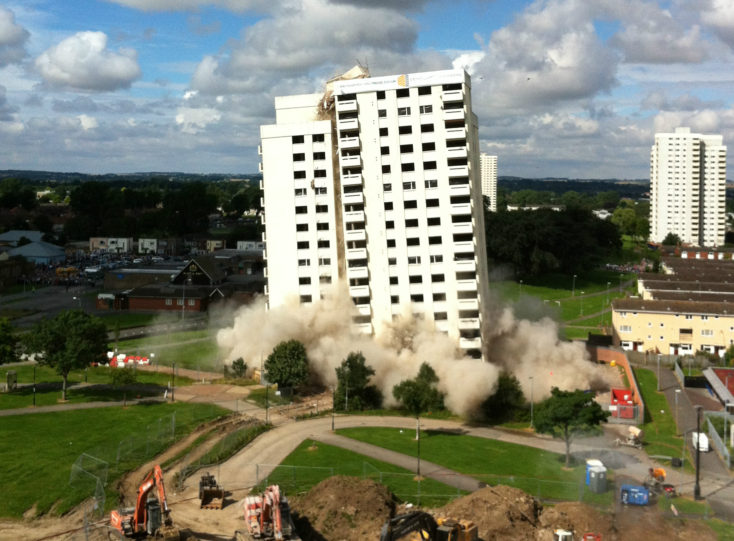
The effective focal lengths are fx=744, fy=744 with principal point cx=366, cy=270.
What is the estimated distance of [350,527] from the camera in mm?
35562

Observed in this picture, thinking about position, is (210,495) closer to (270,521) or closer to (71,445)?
(270,521)

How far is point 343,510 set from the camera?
36.3m

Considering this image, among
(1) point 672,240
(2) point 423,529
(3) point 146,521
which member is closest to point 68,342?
(3) point 146,521

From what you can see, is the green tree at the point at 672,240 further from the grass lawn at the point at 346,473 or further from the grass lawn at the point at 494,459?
the grass lawn at the point at 346,473

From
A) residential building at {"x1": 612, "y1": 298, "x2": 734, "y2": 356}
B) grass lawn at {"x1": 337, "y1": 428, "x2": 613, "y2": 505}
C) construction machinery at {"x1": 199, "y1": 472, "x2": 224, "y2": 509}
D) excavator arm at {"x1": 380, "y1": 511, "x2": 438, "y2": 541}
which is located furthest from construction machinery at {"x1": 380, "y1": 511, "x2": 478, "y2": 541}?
residential building at {"x1": 612, "y1": 298, "x2": 734, "y2": 356}

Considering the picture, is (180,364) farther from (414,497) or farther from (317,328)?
(414,497)

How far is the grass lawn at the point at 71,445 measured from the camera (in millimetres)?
39125

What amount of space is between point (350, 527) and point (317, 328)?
3159 cm

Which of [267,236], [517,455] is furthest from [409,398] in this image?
[267,236]

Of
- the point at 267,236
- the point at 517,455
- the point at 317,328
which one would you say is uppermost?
the point at 267,236

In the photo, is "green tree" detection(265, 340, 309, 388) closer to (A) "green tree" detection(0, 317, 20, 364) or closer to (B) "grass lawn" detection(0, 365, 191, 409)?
(B) "grass lawn" detection(0, 365, 191, 409)

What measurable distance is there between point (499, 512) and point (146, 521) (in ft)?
53.3

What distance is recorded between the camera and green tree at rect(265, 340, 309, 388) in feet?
201

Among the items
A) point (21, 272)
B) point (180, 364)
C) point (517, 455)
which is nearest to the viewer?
point (517, 455)
